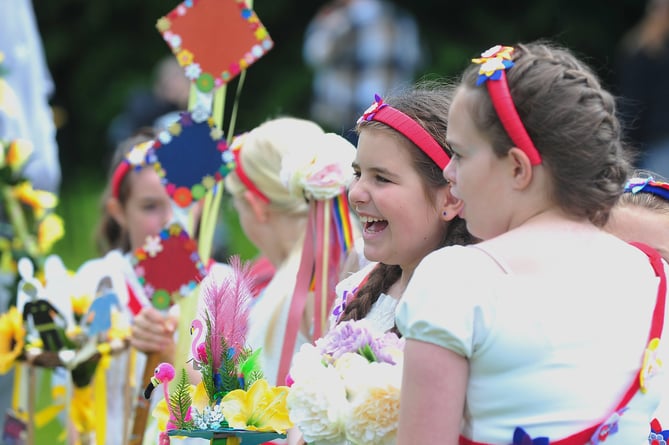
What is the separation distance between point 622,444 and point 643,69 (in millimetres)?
6254

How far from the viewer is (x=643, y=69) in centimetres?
780

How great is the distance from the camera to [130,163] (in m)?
4.27

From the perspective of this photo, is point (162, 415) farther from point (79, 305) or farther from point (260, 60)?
point (260, 60)

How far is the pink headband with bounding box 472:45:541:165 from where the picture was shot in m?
1.93

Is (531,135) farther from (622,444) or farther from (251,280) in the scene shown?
(251,280)

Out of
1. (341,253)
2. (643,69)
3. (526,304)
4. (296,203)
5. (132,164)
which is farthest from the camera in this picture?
(643,69)

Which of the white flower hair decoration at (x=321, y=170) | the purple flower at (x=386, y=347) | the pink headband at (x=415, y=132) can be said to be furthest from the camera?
the white flower hair decoration at (x=321, y=170)

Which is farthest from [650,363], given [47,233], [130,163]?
[47,233]

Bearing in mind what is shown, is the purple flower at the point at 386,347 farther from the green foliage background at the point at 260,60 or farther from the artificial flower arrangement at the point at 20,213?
the green foliage background at the point at 260,60

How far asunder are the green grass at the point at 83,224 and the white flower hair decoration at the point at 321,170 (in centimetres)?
357

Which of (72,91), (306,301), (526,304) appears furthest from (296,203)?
(72,91)

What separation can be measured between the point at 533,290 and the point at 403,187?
809mm

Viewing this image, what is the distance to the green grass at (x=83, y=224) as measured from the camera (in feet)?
29.3

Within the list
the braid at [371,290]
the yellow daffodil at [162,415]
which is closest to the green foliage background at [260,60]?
the braid at [371,290]
